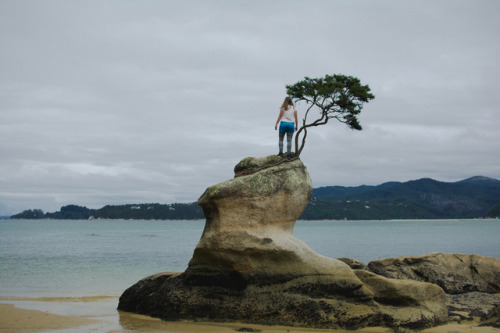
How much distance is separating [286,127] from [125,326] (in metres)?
7.59

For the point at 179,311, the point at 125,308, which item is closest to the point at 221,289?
the point at 179,311

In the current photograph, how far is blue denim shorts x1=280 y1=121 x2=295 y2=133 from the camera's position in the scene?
49.8 feet

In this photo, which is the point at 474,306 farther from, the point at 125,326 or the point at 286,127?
the point at 125,326

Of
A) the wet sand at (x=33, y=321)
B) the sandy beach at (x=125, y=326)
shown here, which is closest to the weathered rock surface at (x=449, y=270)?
the sandy beach at (x=125, y=326)

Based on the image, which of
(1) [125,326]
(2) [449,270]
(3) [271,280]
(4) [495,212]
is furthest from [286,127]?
(4) [495,212]

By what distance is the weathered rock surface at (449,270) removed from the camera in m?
17.8

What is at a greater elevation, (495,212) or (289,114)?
(289,114)

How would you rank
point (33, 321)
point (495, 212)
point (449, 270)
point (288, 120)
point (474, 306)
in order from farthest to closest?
point (495, 212) → point (449, 270) → point (288, 120) → point (33, 321) → point (474, 306)

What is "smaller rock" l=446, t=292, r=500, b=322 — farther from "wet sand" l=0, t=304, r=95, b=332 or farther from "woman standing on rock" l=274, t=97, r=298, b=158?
"wet sand" l=0, t=304, r=95, b=332

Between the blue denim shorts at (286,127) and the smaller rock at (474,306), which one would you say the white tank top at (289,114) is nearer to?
the blue denim shorts at (286,127)

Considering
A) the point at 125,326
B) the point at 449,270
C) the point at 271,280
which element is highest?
the point at 271,280

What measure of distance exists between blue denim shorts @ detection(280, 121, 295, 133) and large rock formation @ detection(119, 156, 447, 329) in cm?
119

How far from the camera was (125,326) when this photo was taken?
13.2 m

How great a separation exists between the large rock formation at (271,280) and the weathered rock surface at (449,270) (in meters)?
4.86
